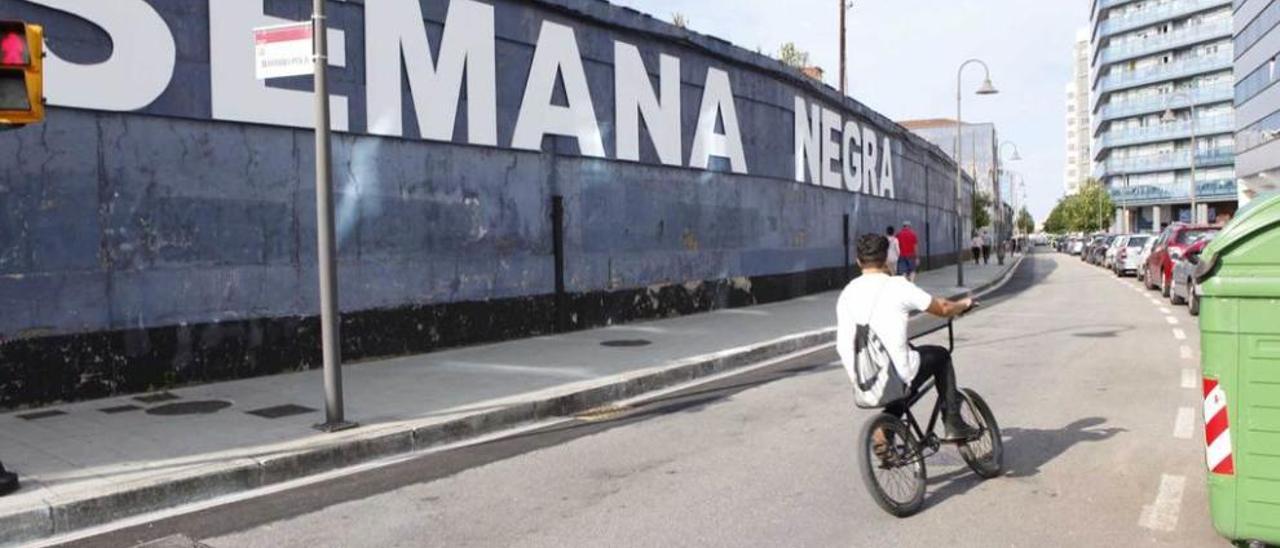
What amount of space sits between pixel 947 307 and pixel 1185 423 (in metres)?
3.35

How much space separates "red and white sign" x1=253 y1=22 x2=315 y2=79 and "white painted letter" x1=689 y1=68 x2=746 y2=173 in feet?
35.5

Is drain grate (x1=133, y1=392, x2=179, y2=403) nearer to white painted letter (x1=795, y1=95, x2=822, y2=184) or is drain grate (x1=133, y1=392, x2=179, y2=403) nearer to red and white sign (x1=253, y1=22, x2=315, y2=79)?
red and white sign (x1=253, y1=22, x2=315, y2=79)

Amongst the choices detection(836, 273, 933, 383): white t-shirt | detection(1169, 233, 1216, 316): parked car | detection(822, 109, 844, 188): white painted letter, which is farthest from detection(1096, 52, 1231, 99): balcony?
detection(836, 273, 933, 383): white t-shirt

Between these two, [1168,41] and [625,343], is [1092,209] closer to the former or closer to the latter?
[1168,41]

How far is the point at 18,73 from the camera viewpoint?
537 cm

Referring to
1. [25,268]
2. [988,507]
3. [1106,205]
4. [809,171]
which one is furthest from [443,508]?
[1106,205]

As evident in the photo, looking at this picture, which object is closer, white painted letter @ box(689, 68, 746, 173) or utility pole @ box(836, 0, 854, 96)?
white painted letter @ box(689, 68, 746, 173)

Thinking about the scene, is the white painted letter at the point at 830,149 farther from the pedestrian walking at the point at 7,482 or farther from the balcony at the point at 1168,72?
the balcony at the point at 1168,72

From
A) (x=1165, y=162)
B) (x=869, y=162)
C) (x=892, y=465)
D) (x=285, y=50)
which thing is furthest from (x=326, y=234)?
(x=1165, y=162)

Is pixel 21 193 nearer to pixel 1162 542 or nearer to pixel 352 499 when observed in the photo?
pixel 352 499

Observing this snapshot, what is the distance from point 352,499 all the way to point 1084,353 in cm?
951

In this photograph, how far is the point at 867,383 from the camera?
5.11 meters

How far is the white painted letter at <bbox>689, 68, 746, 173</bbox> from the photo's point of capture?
1777 centimetres

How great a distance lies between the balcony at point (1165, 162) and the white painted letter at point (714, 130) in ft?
245
